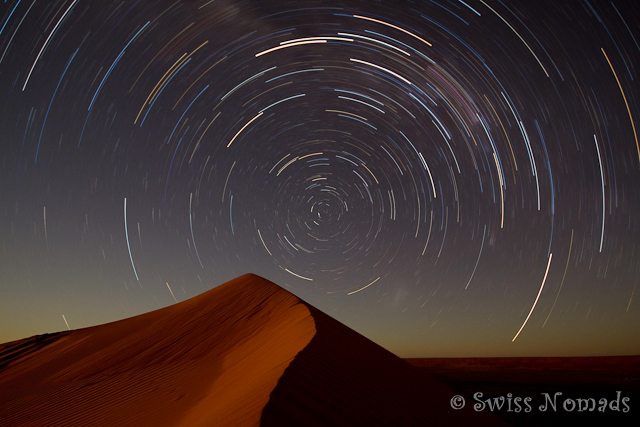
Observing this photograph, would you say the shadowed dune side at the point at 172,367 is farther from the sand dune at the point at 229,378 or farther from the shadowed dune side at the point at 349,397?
the shadowed dune side at the point at 349,397

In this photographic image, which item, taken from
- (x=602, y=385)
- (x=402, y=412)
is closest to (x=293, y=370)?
(x=402, y=412)

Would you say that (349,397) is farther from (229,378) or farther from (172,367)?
(172,367)

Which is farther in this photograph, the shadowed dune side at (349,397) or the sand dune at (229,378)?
the sand dune at (229,378)

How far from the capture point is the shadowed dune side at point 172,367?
13.7ft

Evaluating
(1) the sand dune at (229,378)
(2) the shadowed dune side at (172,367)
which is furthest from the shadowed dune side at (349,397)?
(2) the shadowed dune side at (172,367)

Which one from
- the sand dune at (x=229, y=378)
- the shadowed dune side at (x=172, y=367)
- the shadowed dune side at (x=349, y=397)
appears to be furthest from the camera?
the shadowed dune side at (x=172, y=367)

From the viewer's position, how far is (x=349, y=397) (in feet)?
→ 12.5

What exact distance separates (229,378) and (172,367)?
3.94 meters

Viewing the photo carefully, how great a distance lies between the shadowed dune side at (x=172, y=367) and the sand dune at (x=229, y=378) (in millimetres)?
34

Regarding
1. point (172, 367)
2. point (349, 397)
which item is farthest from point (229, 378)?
point (172, 367)

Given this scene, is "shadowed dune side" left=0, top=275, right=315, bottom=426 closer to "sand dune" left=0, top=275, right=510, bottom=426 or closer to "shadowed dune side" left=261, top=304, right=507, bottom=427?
"sand dune" left=0, top=275, right=510, bottom=426

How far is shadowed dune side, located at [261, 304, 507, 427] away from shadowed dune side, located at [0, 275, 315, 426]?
0.66 feet

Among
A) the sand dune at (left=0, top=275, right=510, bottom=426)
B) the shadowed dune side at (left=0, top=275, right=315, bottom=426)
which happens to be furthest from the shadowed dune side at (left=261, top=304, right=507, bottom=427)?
the shadowed dune side at (left=0, top=275, right=315, bottom=426)

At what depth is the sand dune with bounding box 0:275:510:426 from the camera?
3328mm
